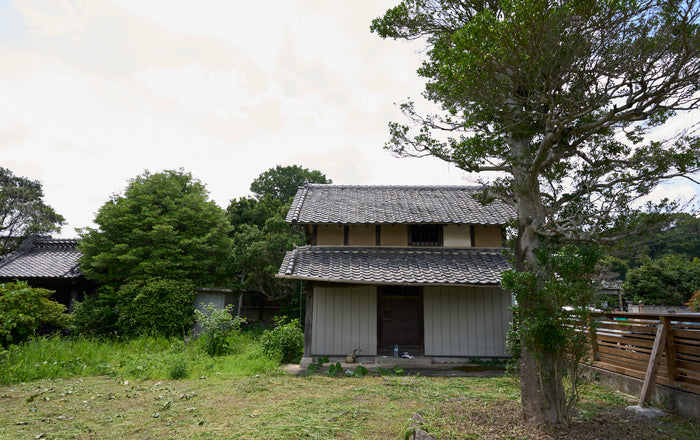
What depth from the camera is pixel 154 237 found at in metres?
12.5

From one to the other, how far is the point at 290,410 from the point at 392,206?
321 inches

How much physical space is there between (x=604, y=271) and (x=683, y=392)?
187 centimetres

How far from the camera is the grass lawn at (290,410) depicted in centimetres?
401

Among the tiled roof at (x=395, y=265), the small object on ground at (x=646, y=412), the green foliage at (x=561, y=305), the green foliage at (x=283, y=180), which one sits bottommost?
the small object on ground at (x=646, y=412)

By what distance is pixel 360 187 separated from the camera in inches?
555

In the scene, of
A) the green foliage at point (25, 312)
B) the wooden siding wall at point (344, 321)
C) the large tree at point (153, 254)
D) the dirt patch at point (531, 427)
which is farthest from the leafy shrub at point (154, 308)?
the dirt patch at point (531, 427)

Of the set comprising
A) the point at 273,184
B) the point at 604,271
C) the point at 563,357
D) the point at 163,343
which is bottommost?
the point at 163,343

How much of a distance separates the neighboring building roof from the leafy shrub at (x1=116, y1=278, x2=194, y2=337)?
4.81m

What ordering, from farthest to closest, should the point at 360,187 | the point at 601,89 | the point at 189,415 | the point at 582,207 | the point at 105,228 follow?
the point at 360,187, the point at 105,228, the point at 189,415, the point at 582,207, the point at 601,89

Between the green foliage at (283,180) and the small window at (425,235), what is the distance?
63.9 feet

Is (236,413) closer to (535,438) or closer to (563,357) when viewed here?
(535,438)

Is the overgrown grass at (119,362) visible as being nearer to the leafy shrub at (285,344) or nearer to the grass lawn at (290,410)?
the leafy shrub at (285,344)

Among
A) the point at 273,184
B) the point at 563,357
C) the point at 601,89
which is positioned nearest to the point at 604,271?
the point at 563,357

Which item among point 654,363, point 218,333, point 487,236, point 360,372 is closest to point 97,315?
→ point 218,333
